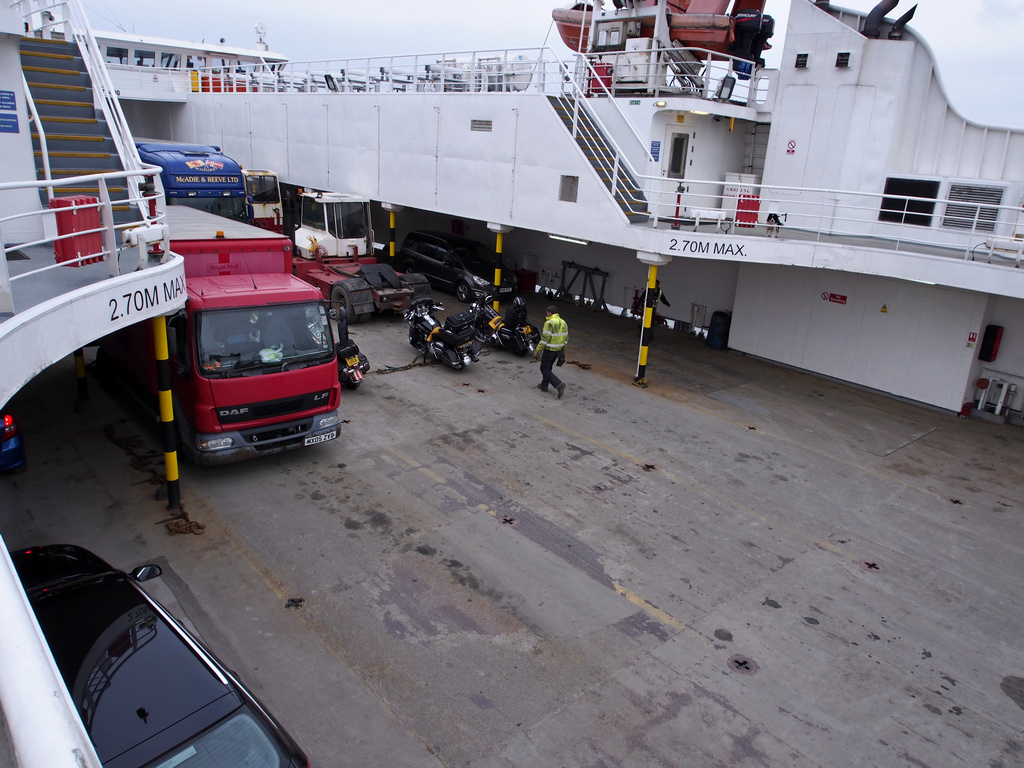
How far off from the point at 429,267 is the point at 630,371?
8.54 metres

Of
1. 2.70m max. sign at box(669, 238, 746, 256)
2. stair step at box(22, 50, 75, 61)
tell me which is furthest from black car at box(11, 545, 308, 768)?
2.70m max. sign at box(669, 238, 746, 256)

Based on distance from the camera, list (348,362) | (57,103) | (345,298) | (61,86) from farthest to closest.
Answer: (345,298) < (348,362) < (61,86) < (57,103)

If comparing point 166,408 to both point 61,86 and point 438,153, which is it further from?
point 438,153

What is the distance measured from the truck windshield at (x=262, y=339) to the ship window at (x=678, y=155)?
10013 millimetres

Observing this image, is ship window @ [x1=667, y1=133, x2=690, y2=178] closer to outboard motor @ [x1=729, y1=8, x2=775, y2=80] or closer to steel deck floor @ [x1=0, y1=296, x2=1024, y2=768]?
outboard motor @ [x1=729, y1=8, x2=775, y2=80]

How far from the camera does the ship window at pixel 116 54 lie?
3234 centimetres

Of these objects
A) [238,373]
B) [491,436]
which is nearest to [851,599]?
[491,436]

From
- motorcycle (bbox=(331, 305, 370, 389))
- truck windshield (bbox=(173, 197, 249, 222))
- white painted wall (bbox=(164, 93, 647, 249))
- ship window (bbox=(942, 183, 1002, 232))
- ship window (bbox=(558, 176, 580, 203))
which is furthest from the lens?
truck windshield (bbox=(173, 197, 249, 222))

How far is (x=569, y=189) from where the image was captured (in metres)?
15.8

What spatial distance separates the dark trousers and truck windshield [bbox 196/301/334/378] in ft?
16.3

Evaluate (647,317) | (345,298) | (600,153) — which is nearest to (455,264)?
(345,298)

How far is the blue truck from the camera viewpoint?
19.9 m

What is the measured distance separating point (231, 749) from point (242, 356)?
602cm

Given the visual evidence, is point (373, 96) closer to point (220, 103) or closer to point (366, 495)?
point (220, 103)
